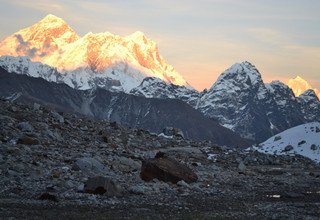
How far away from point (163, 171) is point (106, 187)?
22.2 feet

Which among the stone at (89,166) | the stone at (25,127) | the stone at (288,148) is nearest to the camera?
the stone at (89,166)

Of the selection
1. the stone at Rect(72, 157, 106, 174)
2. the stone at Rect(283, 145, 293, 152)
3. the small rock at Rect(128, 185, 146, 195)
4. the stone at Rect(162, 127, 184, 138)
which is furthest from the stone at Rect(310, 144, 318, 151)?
the small rock at Rect(128, 185, 146, 195)

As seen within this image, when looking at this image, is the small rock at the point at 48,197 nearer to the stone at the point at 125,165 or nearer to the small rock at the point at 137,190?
the small rock at the point at 137,190

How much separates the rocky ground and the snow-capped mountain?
98.4ft

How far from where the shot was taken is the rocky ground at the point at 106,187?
69.1 ft

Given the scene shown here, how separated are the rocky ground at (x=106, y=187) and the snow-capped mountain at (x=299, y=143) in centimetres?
3000

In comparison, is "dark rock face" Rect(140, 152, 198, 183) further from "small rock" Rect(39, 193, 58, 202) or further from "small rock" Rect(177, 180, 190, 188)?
"small rock" Rect(39, 193, 58, 202)

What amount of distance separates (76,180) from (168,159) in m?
6.75

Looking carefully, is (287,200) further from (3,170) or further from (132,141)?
(132,141)

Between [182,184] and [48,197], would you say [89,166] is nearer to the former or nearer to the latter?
[182,184]

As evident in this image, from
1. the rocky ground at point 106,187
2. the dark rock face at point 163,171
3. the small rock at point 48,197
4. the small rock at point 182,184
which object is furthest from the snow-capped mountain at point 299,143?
the small rock at point 48,197

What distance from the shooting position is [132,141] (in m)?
55.2

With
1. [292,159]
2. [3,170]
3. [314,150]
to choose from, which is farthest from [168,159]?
[314,150]

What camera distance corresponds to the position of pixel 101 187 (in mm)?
24141
